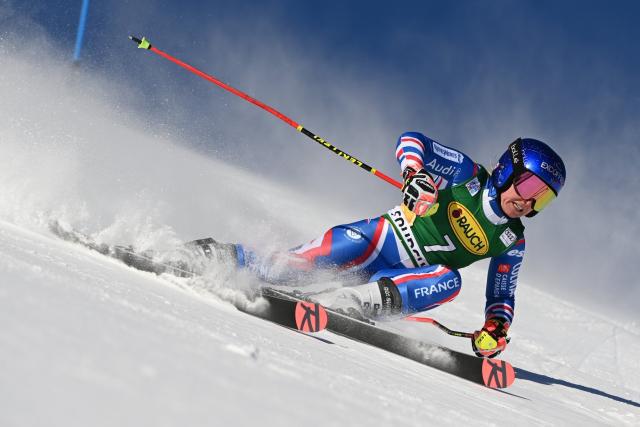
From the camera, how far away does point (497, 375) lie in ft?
11.8

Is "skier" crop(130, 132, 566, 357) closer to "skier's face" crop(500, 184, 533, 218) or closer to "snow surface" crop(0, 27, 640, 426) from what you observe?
"skier's face" crop(500, 184, 533, 218)

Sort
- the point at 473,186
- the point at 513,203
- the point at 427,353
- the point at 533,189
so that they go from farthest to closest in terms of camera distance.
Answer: the point at 473,186 < the point at 513,203 < the point at 533,189 < the point at 427,353

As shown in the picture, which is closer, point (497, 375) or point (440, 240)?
point (497, 375)

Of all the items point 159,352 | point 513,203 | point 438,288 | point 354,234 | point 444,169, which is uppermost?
point 444,169

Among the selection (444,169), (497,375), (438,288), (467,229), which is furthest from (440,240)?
(497,375)

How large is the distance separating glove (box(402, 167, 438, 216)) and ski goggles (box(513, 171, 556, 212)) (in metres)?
0.60

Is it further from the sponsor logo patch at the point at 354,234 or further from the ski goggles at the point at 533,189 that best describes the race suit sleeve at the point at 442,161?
the sponsor logo patch at the point at 354,234

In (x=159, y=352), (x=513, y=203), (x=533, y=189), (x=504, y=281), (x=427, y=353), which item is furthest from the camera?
(x=504, y=281)

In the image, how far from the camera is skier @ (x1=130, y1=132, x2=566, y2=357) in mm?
4035

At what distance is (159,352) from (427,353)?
2.92m

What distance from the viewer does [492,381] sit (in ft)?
11.8

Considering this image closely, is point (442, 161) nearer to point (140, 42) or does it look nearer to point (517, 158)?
point (517, 158)

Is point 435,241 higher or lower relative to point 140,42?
lower

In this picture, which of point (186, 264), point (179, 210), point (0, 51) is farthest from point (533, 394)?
point (0, 51)
